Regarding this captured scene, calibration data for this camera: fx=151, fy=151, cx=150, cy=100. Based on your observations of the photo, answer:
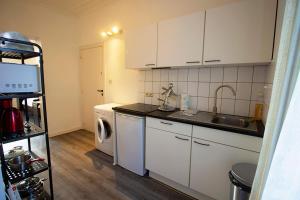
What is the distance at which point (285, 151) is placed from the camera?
619mm

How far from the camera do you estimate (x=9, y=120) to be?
4.29 ft

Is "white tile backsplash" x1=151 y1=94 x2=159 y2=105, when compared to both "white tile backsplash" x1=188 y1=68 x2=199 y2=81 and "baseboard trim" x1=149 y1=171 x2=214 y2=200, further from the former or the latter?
"baseboard trim" x1=149 y1=171 x2=214 y2=200

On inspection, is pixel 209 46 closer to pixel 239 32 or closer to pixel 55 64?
pixel 239 32

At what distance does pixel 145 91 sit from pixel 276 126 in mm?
2066

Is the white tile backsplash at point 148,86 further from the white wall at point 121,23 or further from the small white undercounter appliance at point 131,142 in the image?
the small white undercounter appliance at point 131,142

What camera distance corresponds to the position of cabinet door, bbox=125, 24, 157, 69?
2.06 m

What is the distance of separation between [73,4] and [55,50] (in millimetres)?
1037

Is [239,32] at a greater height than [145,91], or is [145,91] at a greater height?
[239,32]

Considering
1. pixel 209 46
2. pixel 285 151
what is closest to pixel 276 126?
pixel 285 151

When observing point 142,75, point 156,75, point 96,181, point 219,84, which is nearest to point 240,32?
point 219,84

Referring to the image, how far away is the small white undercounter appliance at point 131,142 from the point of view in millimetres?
2016

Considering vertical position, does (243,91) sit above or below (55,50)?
below

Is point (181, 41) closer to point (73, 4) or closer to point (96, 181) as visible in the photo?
point (96, 181)

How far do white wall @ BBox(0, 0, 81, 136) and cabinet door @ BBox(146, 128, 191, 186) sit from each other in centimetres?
260
